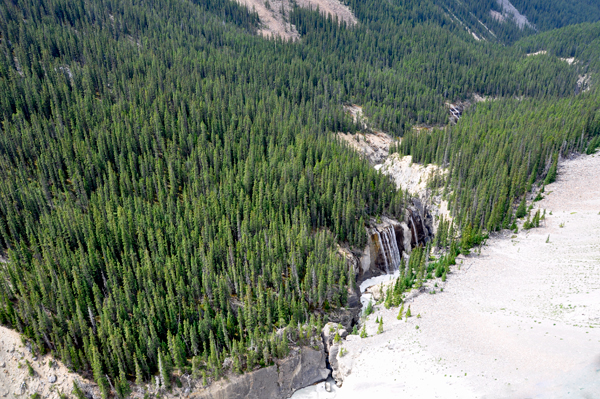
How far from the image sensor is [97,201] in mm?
Answer: 82625

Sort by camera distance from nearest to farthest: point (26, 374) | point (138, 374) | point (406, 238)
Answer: point (26, 374)
point (138, 374)
point (406, 238)

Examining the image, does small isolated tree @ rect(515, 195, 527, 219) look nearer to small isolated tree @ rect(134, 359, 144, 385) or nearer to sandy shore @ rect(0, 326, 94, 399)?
small isolated tree @ rect(134, 359, 144, 385)

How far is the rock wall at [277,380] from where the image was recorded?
5300cm

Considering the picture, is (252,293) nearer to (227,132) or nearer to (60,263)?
(60,263)

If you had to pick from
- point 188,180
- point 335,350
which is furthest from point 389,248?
point 188,180

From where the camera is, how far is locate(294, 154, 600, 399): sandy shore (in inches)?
1721

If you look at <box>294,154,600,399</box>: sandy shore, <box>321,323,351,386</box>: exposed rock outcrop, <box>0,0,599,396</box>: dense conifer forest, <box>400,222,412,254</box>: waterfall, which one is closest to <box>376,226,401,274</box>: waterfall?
<box>400,222,412,254</box>: waterfall

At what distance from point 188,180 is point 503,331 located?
74621 millimetres

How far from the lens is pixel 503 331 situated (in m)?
52.5

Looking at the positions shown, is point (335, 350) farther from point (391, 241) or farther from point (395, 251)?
point (391, 241)

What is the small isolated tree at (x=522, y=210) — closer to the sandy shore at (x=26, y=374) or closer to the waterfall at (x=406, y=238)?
the waterfall at (x=406, y=238)

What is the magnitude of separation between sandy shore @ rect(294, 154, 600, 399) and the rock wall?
6.85 feet

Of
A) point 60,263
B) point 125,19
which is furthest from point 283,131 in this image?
point 125,19

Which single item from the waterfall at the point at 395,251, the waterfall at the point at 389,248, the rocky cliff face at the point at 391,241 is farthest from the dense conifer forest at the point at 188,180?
the waterfall at the point at 395,251
